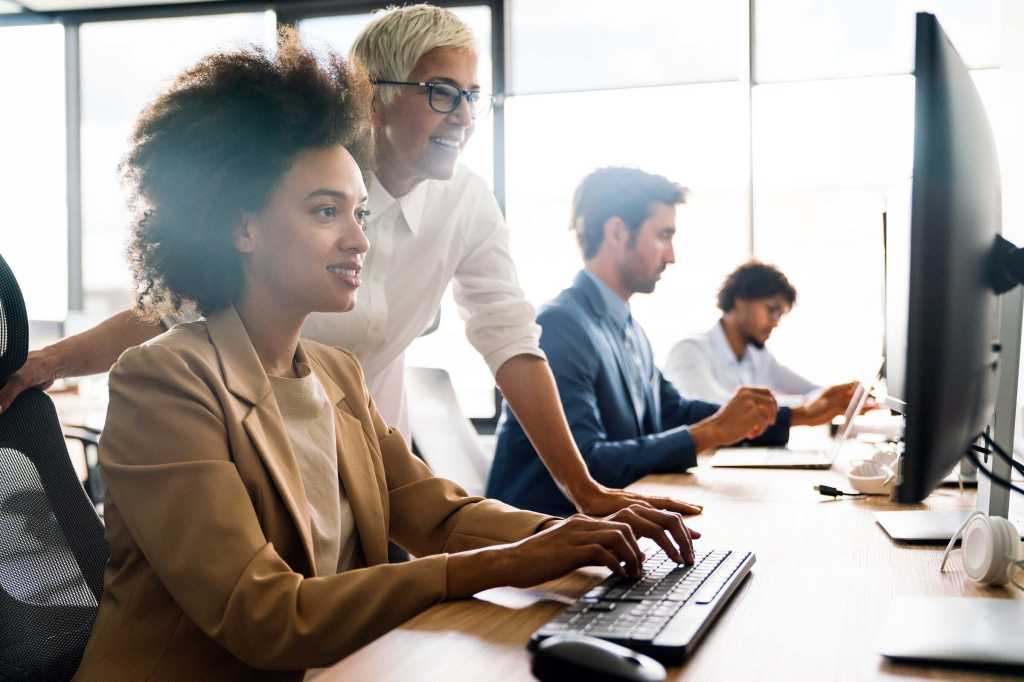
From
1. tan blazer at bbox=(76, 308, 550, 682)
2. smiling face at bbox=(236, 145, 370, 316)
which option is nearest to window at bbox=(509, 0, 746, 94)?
smiling face at bbox=(236, 145, 370, 316)

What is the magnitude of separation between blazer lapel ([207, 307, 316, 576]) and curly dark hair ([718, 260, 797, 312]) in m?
3.08

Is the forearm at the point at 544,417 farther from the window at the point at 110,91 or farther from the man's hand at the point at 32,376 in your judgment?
the window at the point at 110,91

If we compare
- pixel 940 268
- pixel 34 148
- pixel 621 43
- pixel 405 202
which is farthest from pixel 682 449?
pixel 34 148

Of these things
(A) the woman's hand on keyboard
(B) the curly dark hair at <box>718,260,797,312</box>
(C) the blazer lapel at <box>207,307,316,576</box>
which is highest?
(B) the curly dark hair at <box>718,260,797,312</box>

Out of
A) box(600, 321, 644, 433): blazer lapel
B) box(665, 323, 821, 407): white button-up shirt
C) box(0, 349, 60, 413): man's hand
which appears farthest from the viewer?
box(665, 323, 821, 407): white button-up shirt

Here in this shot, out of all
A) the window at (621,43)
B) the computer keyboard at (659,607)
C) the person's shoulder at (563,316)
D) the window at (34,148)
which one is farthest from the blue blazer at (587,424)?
the window at (34,148)

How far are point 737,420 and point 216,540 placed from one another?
1.54 m

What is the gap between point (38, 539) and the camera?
1203 millimetres

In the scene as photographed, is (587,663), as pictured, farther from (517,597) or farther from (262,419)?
(262,419)

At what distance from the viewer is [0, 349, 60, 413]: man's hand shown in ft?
4.08

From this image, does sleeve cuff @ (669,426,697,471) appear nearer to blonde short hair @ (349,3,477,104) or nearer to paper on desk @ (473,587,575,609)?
blonde short hair @ (349,3,477,104)

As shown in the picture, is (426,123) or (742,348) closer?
(426,123)

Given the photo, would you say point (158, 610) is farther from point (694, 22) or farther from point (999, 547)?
point (694, 22)

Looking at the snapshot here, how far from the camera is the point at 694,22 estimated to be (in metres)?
4.71
